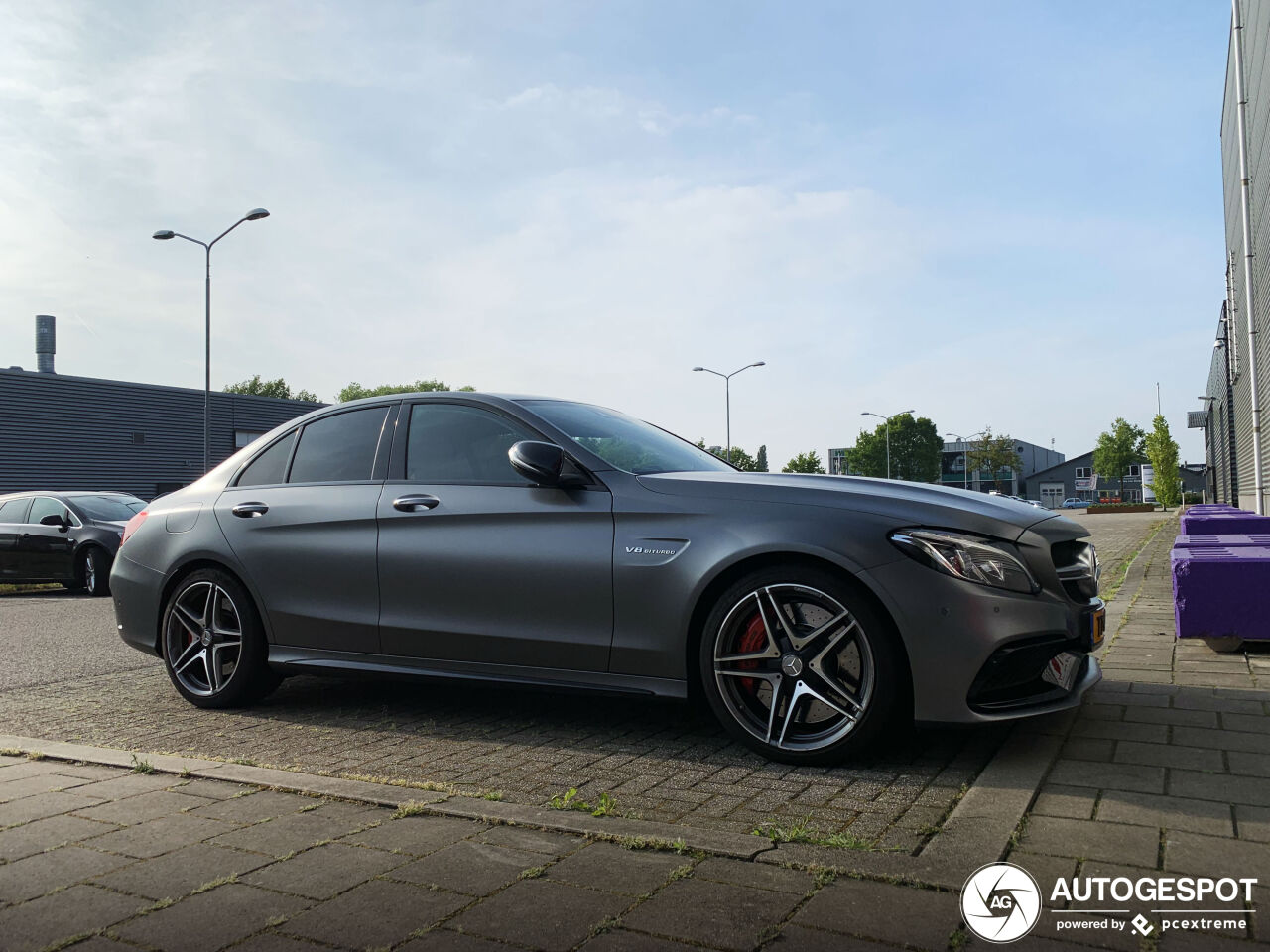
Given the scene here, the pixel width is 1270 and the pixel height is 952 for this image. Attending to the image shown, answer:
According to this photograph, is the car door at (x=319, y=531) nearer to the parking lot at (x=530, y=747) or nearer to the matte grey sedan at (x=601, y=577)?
the matte grey sedan at (x=601, y=577)

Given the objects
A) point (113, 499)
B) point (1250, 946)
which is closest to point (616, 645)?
point (1250, 946)

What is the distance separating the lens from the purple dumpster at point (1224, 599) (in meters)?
6.24

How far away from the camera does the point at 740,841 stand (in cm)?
307

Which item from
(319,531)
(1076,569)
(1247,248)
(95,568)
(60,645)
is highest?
(1247,248)

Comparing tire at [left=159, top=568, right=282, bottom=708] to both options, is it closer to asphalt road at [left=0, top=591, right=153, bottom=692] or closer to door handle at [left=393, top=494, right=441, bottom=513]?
door handle at [left=393, top=494, right=441, bottom=513]

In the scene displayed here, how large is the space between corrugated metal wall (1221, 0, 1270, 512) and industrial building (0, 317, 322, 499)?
28.2 m

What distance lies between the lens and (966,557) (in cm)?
387

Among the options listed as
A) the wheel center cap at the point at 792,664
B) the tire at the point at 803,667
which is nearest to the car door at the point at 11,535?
the tire at the point at 803,667

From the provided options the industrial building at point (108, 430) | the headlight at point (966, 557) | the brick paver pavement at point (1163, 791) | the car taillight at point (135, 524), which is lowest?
the brick paver pavement at point (1163, 791)

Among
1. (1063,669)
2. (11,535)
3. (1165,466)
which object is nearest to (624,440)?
(1063,669)

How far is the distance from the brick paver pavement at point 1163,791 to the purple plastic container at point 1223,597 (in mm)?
446

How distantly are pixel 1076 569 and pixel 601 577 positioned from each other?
6.22 feet

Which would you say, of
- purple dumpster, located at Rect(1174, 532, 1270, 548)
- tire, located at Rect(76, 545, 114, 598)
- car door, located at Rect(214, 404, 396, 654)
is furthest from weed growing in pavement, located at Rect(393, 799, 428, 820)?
tire, located at Rect(76, 545, 114, 598)

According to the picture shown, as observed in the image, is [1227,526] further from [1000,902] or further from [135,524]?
[135,524]
